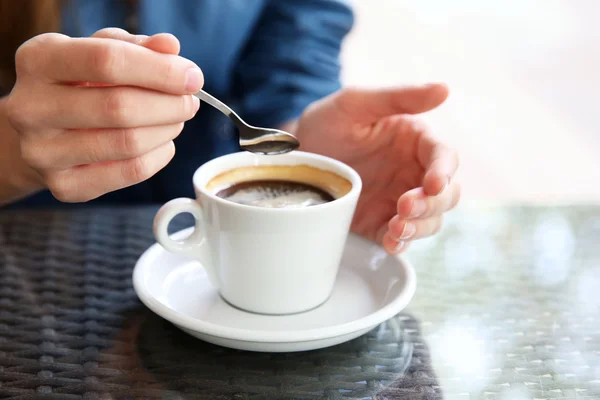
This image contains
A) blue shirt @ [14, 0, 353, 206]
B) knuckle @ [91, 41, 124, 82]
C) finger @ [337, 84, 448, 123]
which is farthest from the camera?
blue shirt @ [14, 0, 353, 206]

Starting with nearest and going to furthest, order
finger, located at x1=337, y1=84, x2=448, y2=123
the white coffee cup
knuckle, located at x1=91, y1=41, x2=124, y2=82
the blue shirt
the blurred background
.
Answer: knuckle, located at x1=91, y1=41, x2=124, y2=82
the white coffee cup
finger, located at x1=337, y1=84, x2=448, y2=123
the blue shirt
the blurred background

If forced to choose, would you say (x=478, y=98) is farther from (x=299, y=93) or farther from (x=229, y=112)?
(x=229, y=112)

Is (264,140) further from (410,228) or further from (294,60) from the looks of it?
(294,60)

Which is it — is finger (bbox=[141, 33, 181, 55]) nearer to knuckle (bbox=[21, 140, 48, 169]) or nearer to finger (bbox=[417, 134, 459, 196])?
knuckle (bbox=[21, 140, 48, 169])

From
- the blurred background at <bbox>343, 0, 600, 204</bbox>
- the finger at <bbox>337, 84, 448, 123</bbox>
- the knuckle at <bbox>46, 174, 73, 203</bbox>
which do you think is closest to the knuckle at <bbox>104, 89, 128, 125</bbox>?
the knuckle at <bbox>46, 174, 73, 203</bbox>

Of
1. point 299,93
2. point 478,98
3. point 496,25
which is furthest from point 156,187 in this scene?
point 496,25

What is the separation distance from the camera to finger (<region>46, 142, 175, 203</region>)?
24.1 inches

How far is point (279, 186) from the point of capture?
778 millimetres

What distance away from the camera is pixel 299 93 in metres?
1.17

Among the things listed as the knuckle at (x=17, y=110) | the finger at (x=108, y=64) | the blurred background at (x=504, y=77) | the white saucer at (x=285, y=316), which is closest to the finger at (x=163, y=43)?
the finger at (x=108, y=64)

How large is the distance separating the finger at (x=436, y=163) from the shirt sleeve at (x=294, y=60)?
40cm

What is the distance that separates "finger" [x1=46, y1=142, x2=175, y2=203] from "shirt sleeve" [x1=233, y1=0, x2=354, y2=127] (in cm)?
55

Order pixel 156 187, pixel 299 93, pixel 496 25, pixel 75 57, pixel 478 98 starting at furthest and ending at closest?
pixel 496 25 < pixel 478 98 < pixel 156 187 < pixel 299 93 < pixel 75 57

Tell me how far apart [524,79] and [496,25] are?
0.63 metres
